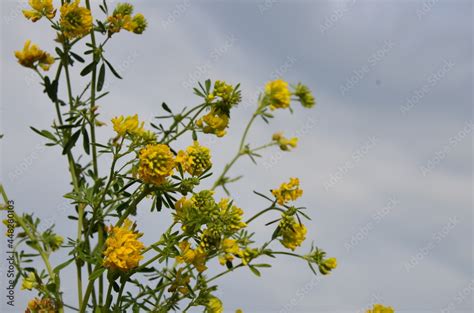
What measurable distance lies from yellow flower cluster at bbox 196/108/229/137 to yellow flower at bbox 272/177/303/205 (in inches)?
12.1

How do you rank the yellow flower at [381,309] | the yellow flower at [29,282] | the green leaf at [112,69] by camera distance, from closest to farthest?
the yellow flower at [381,309], the yellow flower at [29,282], the green leaf at [112,69]

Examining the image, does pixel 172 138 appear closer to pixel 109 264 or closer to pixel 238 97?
pixel 238 97

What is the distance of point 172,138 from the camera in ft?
7.26

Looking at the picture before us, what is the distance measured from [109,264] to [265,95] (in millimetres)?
770

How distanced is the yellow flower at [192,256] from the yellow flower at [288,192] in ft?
1.07

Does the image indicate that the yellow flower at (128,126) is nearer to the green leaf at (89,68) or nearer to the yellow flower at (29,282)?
the green leaf at (89,68)

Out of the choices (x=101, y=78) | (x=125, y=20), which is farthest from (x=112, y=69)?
(x=125, y=20)

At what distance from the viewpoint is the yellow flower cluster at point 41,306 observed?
7.20ft

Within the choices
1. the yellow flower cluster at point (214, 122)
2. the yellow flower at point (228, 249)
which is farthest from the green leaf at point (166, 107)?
the yellow flower at point (228, 249)

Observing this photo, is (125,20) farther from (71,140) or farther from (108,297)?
(108,297)

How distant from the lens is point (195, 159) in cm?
211

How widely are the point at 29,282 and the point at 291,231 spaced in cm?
101

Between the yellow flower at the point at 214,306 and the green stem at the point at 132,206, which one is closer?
the green stem at the point at 132,206

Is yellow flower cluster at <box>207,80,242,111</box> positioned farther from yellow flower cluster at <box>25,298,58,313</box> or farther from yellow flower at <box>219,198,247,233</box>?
yellow flower cluster at <box>25,298,58,313</box>
